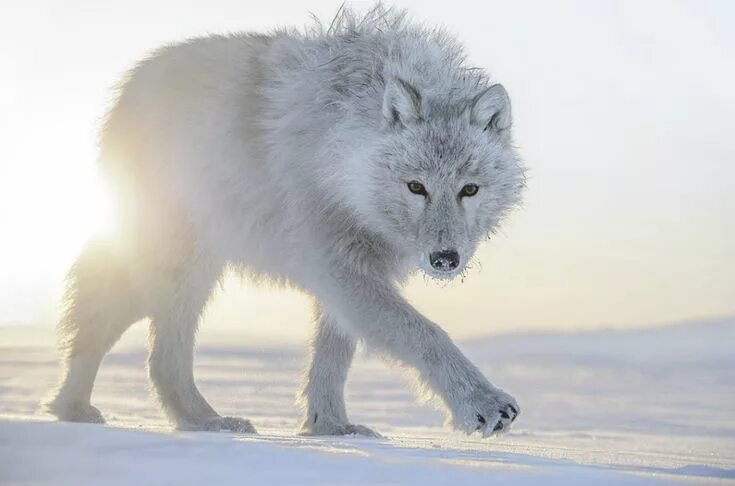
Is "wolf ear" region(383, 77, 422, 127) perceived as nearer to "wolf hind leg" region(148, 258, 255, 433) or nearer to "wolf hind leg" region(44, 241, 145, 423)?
"wolf hind leg" region(148, 258, 255, 433)

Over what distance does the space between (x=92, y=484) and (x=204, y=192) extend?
3.39 metres

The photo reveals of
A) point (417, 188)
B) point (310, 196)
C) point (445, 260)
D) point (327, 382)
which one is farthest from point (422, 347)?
point (327, 382)

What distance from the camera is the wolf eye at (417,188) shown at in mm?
5941

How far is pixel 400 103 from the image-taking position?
19.5ft

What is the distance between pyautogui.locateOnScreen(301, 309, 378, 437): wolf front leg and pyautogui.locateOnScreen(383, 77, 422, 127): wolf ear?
165 centimetres

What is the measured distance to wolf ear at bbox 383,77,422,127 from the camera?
5.91 m

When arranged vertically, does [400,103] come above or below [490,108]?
below

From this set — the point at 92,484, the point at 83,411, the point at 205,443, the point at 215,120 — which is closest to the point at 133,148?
the point at 215,120

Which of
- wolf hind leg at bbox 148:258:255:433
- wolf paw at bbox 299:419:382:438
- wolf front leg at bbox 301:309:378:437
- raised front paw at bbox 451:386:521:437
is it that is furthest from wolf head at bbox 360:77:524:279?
wolf hind leg at bbox 148:258:255:433

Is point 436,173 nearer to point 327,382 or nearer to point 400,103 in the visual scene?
point 400,103

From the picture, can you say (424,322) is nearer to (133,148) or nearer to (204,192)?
(204,192)

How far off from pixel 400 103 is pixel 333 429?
2378 mm

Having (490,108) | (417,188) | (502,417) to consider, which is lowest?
(502,417)

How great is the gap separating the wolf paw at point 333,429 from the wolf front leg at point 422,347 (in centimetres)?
118
